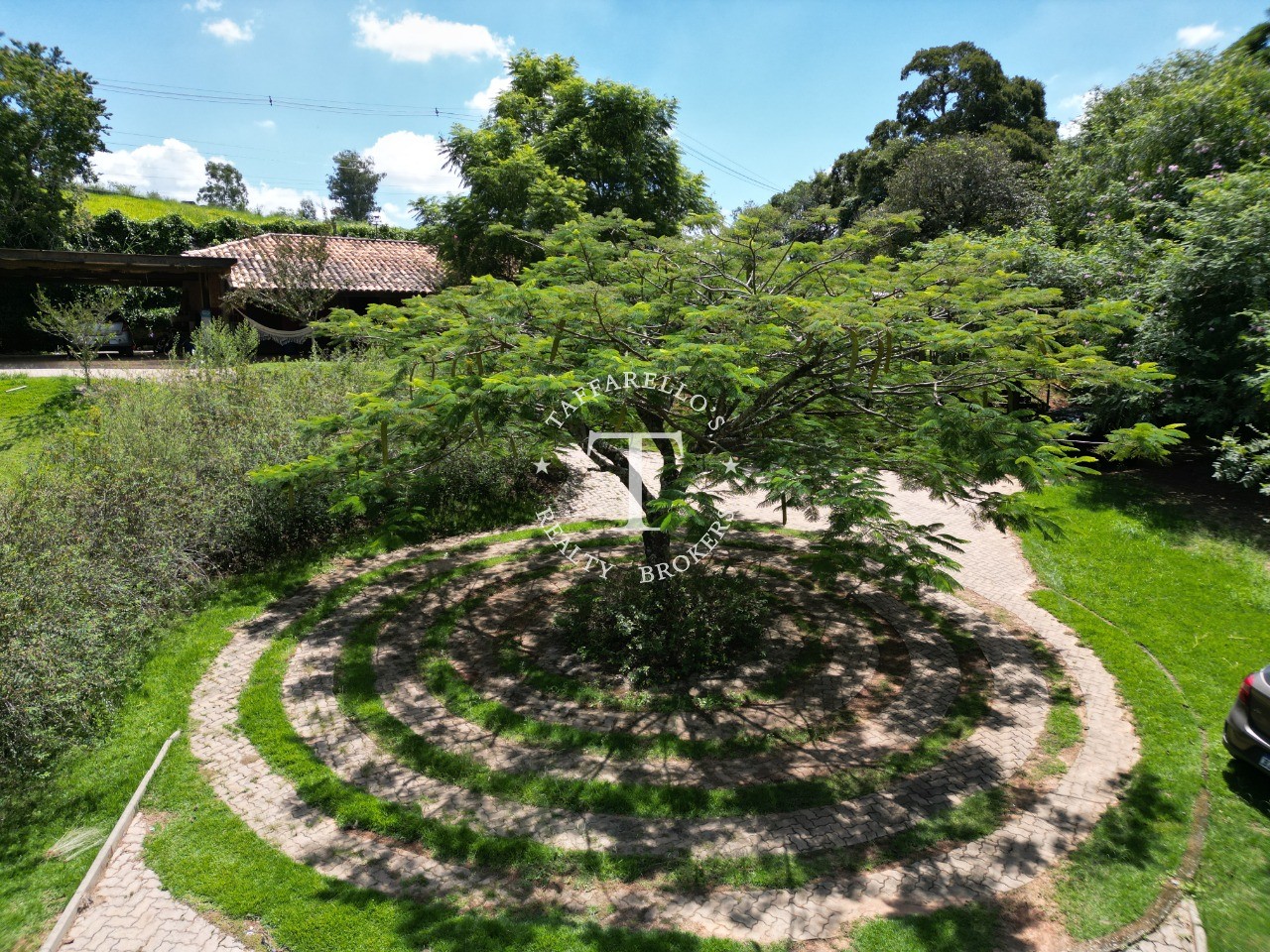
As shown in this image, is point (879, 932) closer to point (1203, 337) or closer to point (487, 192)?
point (1203, 337)

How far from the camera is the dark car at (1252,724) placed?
585 centimetres

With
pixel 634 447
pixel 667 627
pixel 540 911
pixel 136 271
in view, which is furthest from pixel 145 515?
pixel 136 271

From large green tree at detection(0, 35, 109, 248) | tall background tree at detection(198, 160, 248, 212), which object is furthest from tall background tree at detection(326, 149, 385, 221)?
large green tree at detection(0, 35, 109, 248)

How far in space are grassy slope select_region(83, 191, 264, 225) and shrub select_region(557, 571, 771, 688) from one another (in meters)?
41.0

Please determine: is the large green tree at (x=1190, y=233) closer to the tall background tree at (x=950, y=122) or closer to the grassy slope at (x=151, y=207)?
the tall background tree at (x=950, y=122)

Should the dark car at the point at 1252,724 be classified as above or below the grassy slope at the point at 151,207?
below

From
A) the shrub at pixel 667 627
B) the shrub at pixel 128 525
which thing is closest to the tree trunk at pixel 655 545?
the shrub at pixel 667 627

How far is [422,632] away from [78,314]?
13816 millimetres

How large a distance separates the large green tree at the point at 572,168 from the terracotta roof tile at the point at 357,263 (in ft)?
9.97

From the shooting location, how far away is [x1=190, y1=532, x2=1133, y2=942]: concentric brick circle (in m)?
5.15

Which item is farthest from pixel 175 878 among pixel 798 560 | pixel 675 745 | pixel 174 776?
pixel 798 560

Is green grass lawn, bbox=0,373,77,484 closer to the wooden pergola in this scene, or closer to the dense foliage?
the dense foliage

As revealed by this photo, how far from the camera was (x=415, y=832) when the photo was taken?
5668 millimetres

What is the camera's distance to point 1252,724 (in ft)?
19.6
